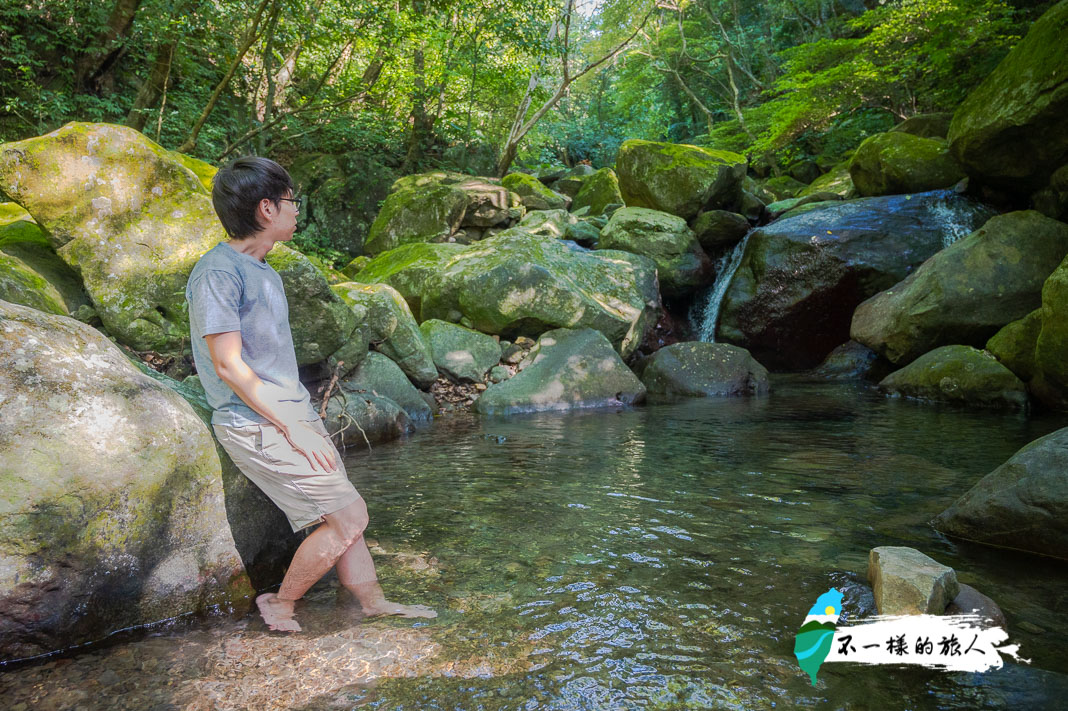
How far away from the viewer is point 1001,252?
364 inches

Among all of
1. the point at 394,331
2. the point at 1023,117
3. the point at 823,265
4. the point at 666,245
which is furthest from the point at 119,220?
the point at 1023,117

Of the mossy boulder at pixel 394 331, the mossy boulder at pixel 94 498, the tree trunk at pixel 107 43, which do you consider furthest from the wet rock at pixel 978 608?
the tree trunk at pixel 107 43

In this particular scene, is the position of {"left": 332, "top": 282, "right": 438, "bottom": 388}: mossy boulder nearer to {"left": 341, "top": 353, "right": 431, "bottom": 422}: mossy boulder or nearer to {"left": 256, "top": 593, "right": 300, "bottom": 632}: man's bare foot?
{"left": 341, "top": 353, "right": 431, "bottom": 422}: mossy boulder

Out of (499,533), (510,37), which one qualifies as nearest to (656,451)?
(499,533)

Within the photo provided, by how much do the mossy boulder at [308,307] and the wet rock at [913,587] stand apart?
5.84 metres

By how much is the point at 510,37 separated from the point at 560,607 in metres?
15.0

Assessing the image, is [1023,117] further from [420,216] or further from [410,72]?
[410,72]

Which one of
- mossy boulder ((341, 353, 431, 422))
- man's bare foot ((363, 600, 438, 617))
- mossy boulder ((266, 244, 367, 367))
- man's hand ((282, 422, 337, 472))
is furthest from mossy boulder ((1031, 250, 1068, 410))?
mossy boulder ((266, 244, 367, 367))

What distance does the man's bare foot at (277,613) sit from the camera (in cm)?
273

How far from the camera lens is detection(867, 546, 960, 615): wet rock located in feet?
8.34

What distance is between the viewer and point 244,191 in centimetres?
268

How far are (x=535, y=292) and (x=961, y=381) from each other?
20.4 ft

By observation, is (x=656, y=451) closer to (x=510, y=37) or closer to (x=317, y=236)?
(x=510, y=37)

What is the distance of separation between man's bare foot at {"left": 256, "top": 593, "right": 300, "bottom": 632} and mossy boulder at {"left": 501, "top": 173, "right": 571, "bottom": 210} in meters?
16.0
